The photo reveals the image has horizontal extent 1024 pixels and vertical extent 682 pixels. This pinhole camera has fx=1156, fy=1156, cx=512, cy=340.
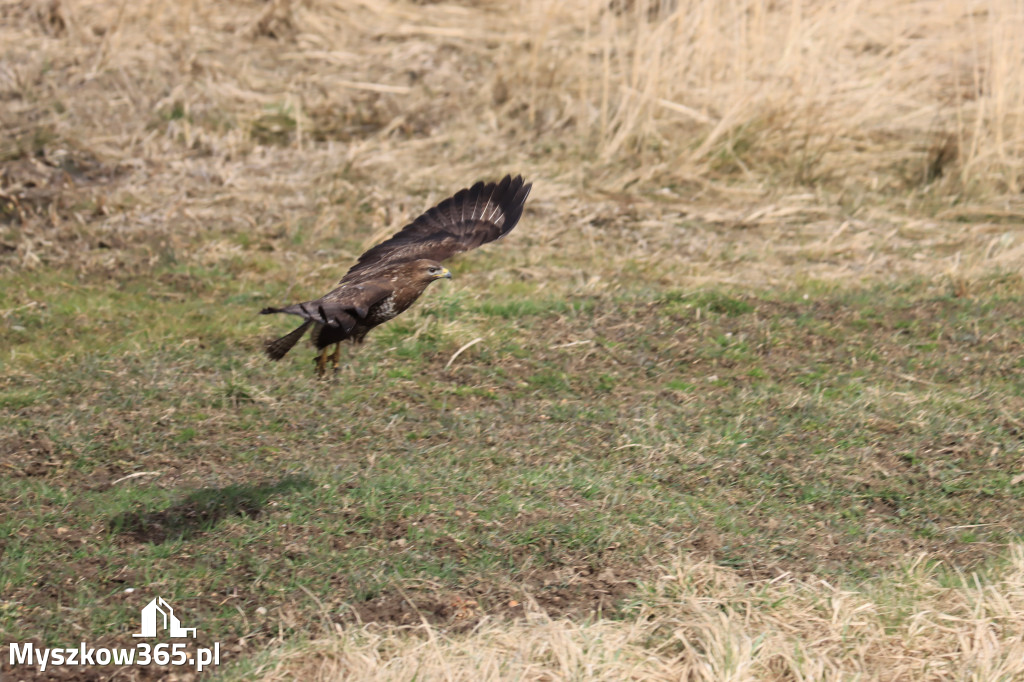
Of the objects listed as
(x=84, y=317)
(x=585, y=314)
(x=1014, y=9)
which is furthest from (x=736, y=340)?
(x=1014, y=9)

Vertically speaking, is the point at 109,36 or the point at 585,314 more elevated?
the point at 109,36

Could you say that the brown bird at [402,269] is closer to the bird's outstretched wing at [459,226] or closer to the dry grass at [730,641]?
the bird's outstretched wing at [459,226]

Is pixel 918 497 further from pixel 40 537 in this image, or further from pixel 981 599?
pixel 40 537

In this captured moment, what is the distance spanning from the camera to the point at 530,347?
6762 millimetres

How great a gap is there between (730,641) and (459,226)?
273 centimetres

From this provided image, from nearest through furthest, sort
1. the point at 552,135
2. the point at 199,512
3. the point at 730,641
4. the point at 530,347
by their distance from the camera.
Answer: the point at 730,641, the point at 199,512, the point at 530,347, the point at 552,135

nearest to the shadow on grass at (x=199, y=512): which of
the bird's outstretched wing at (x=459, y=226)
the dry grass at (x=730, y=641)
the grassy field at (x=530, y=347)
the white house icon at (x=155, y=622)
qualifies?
the grassy field at (x=530, y=347)

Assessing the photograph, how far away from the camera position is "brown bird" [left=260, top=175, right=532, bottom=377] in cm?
471

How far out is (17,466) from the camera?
17.4 feet

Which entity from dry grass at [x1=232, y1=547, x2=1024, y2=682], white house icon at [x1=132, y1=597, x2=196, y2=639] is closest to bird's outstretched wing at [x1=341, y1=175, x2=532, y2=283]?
white house icon at [x1=132, y1=597, x2=196, y2=639]

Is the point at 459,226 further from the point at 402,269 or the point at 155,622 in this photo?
the point at 155,622

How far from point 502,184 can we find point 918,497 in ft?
8.23

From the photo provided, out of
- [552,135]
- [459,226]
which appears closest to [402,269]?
[459,226]

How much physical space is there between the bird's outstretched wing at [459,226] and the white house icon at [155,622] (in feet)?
6.18
